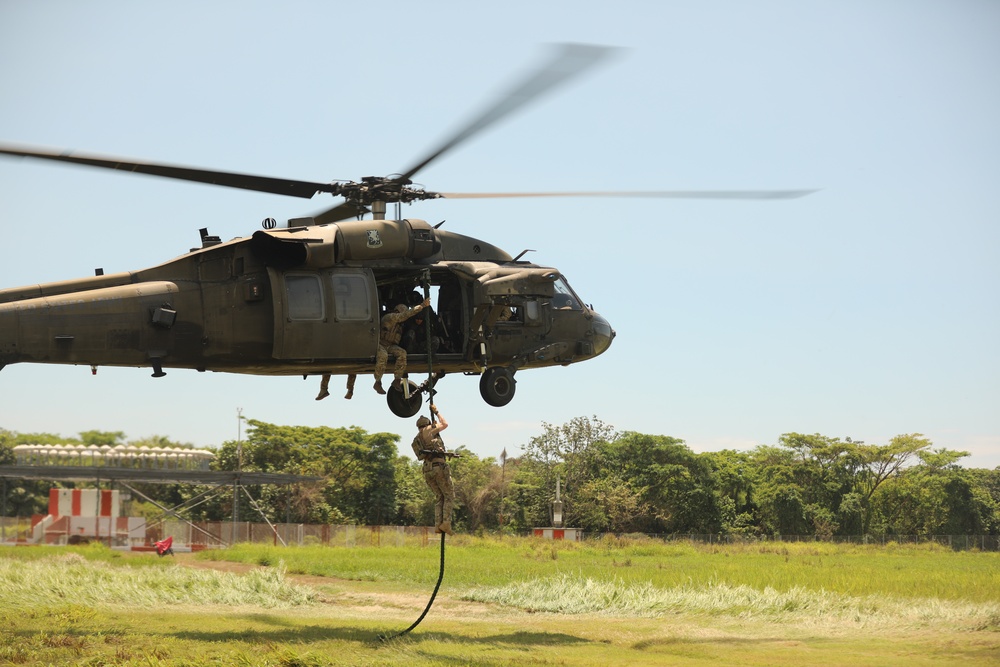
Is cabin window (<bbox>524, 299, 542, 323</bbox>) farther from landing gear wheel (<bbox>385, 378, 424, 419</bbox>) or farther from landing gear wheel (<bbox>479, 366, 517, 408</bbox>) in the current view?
landing gear wheel (<bbox>385, 378, 424, 419</bbox>)

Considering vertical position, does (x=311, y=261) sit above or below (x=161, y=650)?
above

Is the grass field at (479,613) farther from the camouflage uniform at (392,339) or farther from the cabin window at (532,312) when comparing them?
the cabin window at (532,312)

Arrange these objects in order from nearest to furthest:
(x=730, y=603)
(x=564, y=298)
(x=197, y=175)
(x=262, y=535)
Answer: (x=197, y=175), (x=564, y=298), (x=730, y=603), (x=262, y=535)

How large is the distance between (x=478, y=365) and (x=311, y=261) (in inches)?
154

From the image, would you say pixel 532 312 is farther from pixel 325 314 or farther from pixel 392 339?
pixel 325 314

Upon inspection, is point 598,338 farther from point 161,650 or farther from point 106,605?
point 106,605

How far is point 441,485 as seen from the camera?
16.8 metres

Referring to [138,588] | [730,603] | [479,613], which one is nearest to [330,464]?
[138,588]

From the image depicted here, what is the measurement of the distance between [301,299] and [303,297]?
53mm

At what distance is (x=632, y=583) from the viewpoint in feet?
100

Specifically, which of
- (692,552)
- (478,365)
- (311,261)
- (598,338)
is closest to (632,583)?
(598,338)

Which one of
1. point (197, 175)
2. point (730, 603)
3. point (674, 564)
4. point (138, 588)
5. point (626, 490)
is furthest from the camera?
point (626, 490)

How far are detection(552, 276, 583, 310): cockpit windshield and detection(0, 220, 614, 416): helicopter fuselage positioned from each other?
1.44 meters

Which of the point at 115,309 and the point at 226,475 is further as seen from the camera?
the point at 226,475
